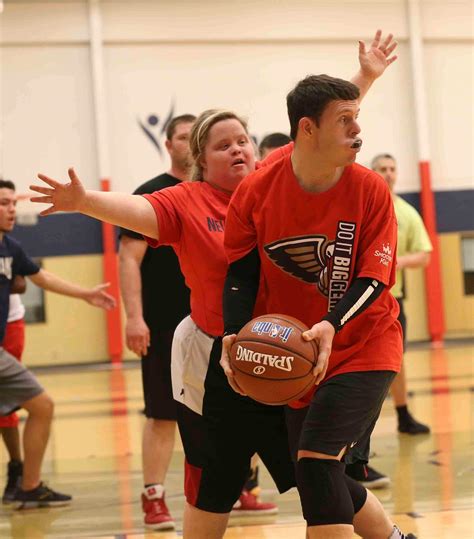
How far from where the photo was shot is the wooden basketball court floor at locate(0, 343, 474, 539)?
5.20 meters

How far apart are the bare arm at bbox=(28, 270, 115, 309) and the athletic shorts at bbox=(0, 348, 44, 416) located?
0.55m

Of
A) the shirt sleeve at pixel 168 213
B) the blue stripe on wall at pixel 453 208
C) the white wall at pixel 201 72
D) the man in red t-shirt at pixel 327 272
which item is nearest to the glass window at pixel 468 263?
the blue stripe on wall at pixel 453 208

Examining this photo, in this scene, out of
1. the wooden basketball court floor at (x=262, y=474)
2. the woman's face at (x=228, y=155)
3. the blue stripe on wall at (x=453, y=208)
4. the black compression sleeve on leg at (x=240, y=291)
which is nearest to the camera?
the black compression sleeve on leg at (x=240, y=291)

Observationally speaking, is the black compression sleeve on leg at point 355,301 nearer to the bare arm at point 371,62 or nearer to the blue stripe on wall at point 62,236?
the bare arm at point 371,62

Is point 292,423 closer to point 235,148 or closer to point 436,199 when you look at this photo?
point 235,148

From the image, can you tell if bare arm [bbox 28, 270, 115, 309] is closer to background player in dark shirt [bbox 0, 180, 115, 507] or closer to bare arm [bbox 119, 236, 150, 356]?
background player in dark shirt [bbox 0, 180, 115, 507]

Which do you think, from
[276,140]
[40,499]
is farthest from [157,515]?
[276,140]

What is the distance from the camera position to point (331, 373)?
342 centimetres

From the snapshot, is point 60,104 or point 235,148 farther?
point 60,104

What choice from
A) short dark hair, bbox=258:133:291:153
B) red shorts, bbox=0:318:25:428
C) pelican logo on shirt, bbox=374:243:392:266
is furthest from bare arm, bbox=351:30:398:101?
red shorts, bbox=0:318:25:428

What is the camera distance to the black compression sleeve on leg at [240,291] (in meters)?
3.47

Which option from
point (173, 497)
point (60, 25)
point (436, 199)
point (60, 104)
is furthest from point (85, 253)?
point (173, 497)

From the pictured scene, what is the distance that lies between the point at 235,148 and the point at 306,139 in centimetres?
65

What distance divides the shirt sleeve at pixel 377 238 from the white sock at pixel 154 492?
7.98 feet
